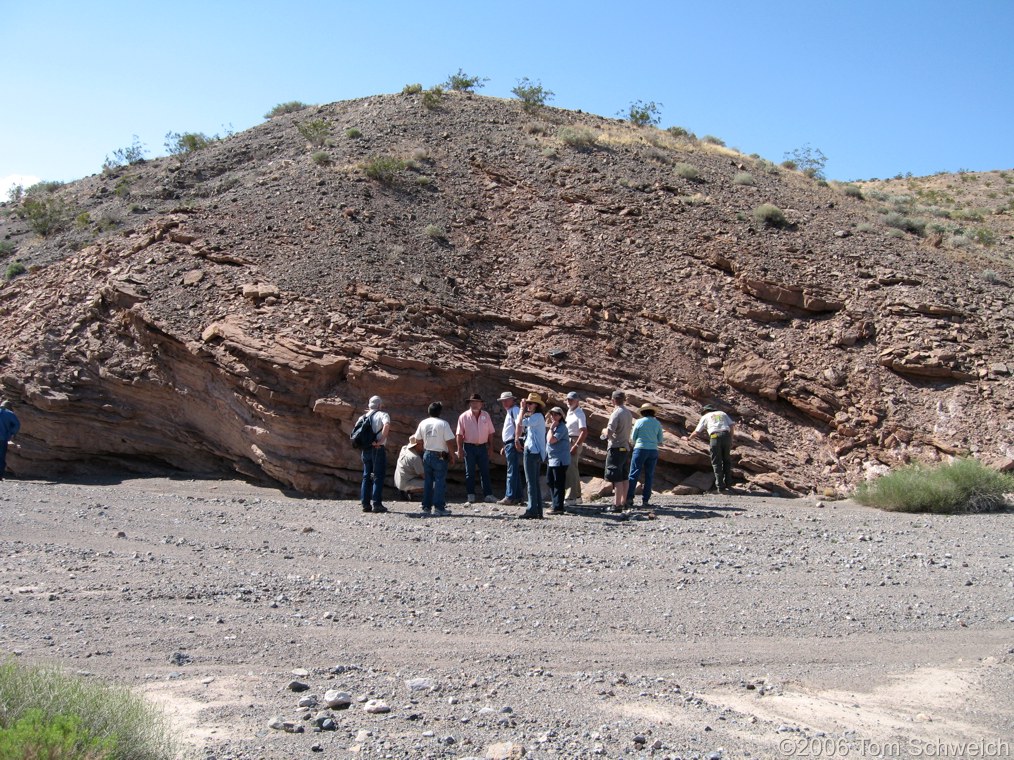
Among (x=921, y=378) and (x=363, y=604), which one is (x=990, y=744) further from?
(x=921, y=378)

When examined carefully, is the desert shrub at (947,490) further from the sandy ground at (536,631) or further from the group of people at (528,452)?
the group of people at (528,452)

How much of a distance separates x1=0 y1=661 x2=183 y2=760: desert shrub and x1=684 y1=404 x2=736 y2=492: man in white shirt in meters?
9.65

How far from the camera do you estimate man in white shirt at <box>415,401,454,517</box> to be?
10.7 meters

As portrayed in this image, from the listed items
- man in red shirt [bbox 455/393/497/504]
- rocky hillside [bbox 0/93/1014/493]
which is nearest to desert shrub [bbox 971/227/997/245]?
rocky hillside [bbox 0/93/1014/493]

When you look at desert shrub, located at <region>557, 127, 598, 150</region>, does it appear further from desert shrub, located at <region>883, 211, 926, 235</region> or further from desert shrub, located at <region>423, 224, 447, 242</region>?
desert shrub, located at <region>883, 211, 926, 235</region>

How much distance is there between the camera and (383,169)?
19.6m

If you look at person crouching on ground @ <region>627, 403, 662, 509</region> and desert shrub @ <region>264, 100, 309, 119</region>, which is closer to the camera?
person crouching on ground @ <region>627, 403, 662, 509</region>

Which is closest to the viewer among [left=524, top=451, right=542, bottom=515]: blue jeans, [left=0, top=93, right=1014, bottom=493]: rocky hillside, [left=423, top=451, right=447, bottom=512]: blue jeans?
[left=524, top=451, right=542, bottom=515]: blue jeans

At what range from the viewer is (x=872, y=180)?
40844 mm

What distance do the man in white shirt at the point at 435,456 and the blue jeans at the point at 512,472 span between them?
1034 millimetres

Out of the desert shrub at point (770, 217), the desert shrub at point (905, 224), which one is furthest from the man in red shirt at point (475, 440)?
the desert shrub at point (905, 224)

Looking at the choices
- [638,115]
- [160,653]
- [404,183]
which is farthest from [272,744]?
[638,115]

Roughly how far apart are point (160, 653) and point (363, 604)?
155 cm

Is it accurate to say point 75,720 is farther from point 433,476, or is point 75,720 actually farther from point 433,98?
point 433,98
